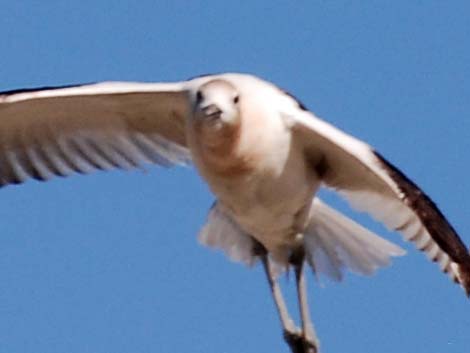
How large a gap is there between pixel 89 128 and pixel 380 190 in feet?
6.02

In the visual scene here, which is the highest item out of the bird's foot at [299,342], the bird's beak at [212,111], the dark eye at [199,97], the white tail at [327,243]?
the dark eye at [199,97]

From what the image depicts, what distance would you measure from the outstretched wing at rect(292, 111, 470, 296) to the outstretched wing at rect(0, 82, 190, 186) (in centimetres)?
72

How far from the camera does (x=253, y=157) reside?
42.6 ft

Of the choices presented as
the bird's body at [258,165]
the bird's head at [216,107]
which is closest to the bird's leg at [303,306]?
the bird's body at [258,165]

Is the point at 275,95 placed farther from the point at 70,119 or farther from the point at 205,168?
the point at 70,119

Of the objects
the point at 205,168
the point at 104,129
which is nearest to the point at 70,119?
the point at 104,129

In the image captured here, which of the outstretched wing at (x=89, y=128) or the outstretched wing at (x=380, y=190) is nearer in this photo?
the outstretched wing at (x=380, y=190)

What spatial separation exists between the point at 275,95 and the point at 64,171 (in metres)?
1.75

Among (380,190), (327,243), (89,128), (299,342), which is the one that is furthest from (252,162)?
(89,128)

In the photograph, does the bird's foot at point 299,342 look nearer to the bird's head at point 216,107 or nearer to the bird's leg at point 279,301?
the bird's leg at point 279,301

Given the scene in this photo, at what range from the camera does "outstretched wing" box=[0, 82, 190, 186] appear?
1351 cm

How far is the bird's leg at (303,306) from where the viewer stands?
545 inches

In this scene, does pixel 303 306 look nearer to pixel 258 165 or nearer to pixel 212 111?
pixel 258 165

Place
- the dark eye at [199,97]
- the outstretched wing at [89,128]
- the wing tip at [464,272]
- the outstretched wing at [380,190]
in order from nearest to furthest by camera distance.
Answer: the wing tip at [464,272] < the outstretched wing at [380,190] < the dark eye at [199,97] < the outstretched wing at [89,128]
